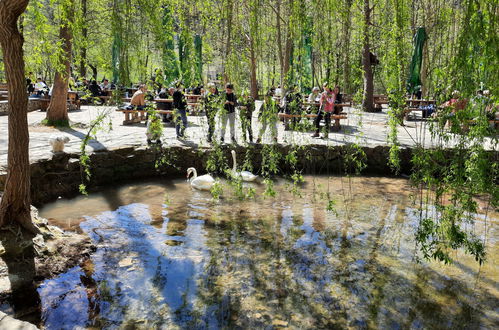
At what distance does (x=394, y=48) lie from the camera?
186 inches

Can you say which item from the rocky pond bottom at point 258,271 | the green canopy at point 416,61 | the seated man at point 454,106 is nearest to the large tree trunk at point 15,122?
the rocky pond bottom at point 258,271

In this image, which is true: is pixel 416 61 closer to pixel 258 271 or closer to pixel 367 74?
pixel 367 74

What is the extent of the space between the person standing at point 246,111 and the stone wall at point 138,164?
0.73 meters

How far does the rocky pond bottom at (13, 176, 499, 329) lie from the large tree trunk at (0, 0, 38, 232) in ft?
3.22

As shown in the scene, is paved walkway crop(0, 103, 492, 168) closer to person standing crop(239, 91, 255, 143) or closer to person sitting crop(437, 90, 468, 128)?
person standing crop(239, 91, 255, 143)

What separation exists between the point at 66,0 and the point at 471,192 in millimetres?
4812

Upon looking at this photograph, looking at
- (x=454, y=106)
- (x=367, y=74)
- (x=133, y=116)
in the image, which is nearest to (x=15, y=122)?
(x=454, y=106)

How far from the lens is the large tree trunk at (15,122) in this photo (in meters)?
4.71

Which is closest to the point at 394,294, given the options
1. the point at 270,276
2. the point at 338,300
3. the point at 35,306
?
the point at 338,300

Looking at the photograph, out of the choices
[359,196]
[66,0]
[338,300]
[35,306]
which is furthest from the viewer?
[359,196]

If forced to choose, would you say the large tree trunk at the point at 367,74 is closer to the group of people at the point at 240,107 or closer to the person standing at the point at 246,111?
the group of people at the point at 240,107

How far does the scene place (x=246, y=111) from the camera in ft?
25.2

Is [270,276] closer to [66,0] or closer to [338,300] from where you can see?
[338,300]

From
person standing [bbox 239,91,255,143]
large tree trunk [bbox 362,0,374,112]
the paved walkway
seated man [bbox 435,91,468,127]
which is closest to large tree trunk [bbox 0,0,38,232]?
the paved walkway
